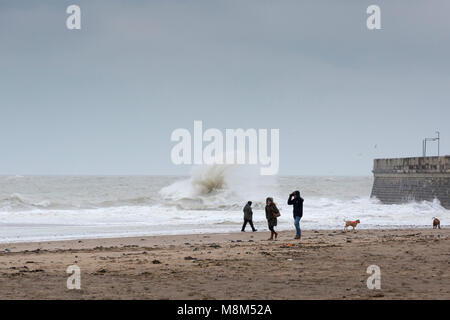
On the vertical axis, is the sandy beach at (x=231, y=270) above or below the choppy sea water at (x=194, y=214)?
above

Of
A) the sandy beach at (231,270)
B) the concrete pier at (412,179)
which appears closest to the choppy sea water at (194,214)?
the concrete pier at (412,179)

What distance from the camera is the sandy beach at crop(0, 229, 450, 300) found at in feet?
27.5

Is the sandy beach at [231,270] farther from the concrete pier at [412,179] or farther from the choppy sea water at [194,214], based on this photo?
the concrete pier at [412,179]

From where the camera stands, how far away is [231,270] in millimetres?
10625

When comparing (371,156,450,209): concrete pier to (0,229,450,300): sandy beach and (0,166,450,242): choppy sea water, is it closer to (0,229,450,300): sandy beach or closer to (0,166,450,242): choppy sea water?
(0,166,450,242): choppy sea water

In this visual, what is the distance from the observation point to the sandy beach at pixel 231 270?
27.5 feet

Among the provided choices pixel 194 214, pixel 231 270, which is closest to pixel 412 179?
pixel 194 214

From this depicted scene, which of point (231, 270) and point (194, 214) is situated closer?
point (231, 270)

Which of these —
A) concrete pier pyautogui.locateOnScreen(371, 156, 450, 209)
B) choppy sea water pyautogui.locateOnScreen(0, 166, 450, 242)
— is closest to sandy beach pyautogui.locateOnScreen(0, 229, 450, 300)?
choppy sea water pyautogui.locateOnScreen(0, 166, 450, 242)

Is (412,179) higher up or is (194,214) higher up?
(412,179)

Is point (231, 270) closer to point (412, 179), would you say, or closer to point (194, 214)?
point (194, 214)
